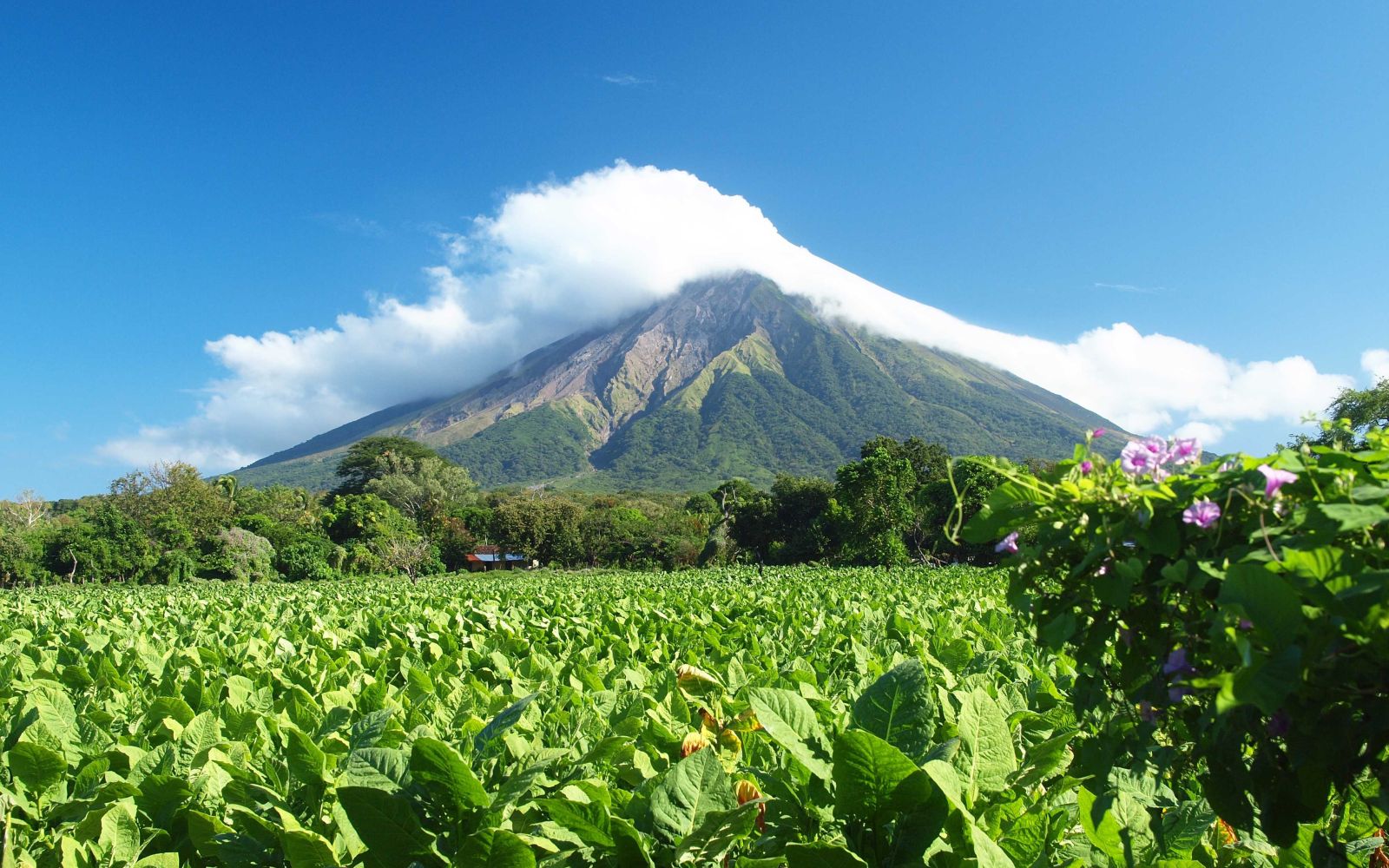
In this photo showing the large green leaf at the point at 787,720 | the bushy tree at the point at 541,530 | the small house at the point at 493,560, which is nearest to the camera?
the large green leaf at the point at 787,720

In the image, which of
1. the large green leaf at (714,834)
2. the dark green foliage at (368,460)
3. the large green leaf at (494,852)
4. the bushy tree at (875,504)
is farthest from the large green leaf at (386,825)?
the dark green foliage at (368,460)

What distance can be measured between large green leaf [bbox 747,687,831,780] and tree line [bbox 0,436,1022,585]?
3308 cm

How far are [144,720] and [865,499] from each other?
1744 inches

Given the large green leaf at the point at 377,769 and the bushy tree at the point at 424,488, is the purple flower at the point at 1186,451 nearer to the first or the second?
the large green leaf at the point at 377,769

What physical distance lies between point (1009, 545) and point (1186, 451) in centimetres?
34

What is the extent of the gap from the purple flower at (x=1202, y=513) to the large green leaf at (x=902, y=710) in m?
0.85

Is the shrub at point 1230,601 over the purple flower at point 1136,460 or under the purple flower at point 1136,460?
under

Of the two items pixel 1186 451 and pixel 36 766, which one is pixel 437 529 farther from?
pixel 1186 451

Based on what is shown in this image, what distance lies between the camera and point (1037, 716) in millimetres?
2514

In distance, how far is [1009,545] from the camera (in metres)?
1.48

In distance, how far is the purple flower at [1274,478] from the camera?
3.75 feet

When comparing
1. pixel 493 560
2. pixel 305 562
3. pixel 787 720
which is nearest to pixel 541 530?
pixel 493 560

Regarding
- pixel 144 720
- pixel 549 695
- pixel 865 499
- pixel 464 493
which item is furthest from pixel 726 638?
pixel 464 493

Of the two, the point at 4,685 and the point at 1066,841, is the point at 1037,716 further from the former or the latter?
the point at 4,685
